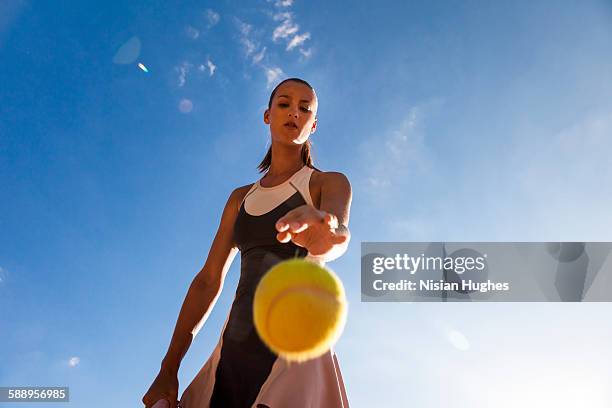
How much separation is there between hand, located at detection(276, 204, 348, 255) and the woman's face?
4.86ft

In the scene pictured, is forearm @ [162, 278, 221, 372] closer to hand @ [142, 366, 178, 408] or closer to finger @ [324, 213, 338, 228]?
hand @ [142, 366, 178, 408]

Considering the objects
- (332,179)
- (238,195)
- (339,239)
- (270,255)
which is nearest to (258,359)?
(270,255)

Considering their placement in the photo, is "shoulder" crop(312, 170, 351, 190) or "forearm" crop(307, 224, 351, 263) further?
"shoulder" crop(312, 170, 351, 190)

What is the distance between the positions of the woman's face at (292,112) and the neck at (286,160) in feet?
0.25

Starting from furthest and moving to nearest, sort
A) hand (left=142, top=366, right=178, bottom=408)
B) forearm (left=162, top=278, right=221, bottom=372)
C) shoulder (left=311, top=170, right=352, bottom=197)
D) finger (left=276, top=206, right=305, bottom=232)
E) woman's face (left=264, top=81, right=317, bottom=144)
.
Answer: woman's face (left=264, top=81, right=317, bottom=144) → forearm (left=162, top=278, right=221, bottom=372) → shoulder (left=311, top=170, right=352, bottom=197) → hand (left=142, top=366, right=178, bottom=408) → finger (left=276, top=206, right=305, bottom=232)

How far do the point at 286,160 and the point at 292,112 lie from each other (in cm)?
36

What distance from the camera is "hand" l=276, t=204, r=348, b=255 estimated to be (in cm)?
229

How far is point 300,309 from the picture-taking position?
259 centimetres

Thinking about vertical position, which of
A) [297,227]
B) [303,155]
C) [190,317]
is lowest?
[297,227]

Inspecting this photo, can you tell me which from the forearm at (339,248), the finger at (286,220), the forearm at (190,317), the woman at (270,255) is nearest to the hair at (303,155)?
the woman at (270,255)

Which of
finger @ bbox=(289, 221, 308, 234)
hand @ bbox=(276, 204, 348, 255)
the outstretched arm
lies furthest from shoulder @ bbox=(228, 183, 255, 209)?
finger @ bbox=(289, 221, 308, 234)

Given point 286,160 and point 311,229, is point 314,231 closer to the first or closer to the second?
point 311,229

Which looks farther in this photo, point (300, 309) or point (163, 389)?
point (163, 389)

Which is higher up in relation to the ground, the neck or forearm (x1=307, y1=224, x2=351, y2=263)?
the neck
